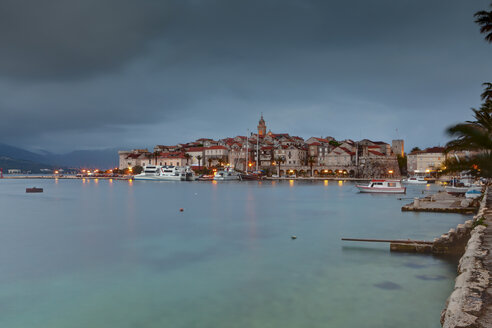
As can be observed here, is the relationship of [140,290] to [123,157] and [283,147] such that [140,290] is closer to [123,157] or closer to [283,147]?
Answer: [283,147]

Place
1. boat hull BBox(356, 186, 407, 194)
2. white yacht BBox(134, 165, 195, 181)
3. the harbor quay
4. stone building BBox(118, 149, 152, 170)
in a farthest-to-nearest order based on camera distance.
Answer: stone building BBox(118, 149, 152, 170)
the harbor quay
white yacht BBox(134, 165, 195, 181)
boat hull BBox(356, 186, 407, 194)

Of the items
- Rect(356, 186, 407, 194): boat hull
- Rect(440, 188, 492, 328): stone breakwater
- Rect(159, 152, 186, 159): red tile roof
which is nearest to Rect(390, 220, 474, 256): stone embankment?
Rect(440, 188, 492, 328): stone breakwater

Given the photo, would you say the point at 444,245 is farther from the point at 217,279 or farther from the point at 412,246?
the point at 217,279

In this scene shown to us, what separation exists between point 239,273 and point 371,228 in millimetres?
14248


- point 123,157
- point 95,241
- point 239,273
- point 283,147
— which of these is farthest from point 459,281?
point 123,157

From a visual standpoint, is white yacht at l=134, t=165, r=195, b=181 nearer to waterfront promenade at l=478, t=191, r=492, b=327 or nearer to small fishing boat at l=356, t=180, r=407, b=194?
small fishing boat at l=356, t=180, r=407, b=194

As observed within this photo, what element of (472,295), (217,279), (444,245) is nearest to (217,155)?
(444,245)

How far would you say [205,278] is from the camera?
1316 centimetres

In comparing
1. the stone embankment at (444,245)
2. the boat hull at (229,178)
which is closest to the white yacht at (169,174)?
the boat hull at (229,178)

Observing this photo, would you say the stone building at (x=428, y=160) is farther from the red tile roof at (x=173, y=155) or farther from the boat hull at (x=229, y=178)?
the red tile roof at (x=173, y=155)

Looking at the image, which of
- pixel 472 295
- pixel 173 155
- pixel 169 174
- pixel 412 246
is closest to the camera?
pixel 472 295

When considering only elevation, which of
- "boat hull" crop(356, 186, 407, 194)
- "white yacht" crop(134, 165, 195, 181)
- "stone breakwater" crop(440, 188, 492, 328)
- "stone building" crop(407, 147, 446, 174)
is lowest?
"boat hull" crop(356, 186, 407, 194)

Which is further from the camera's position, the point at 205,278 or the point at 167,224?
the point at 167,224

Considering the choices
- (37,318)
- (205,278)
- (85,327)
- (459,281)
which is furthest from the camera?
(205,278)
